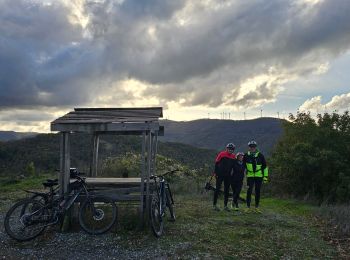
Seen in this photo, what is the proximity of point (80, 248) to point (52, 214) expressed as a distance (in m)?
1.36

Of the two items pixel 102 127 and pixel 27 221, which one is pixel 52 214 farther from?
pixel 102 127

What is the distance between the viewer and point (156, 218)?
989 centimetres

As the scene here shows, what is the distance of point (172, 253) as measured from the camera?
8203 millimetres

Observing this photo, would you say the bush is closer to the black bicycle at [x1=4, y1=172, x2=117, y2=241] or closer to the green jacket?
the green jacket

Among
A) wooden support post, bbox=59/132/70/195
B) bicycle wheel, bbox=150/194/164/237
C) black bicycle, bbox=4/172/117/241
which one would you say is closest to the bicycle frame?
black bicycle, bbox=4/172/117/241

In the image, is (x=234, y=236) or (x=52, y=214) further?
(x=234, y=236)

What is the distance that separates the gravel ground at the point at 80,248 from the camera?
8.06 metres

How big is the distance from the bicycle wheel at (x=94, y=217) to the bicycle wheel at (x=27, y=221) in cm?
84

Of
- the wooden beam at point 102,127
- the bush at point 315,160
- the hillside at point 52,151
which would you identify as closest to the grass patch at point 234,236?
the wooden beam at point 102,127

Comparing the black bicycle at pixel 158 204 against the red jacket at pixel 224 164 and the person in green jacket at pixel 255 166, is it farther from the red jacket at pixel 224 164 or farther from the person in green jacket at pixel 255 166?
the person in green jacket at pixel 255 166

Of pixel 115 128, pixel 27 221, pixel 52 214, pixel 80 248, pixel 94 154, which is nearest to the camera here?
pixel 80 248

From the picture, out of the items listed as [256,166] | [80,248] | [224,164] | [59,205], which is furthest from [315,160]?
[80,248]

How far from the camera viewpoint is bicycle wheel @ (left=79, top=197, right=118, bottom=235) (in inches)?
378

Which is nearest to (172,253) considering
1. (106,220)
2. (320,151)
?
(106,220)
